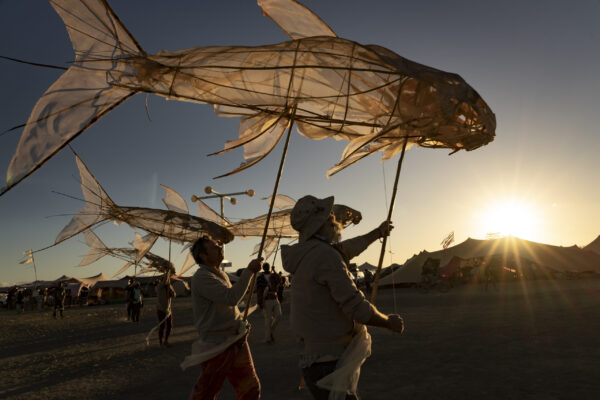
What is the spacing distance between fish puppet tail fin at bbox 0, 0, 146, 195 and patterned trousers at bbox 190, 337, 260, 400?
2.02 m

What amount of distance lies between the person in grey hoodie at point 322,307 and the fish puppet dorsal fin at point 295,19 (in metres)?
1.59

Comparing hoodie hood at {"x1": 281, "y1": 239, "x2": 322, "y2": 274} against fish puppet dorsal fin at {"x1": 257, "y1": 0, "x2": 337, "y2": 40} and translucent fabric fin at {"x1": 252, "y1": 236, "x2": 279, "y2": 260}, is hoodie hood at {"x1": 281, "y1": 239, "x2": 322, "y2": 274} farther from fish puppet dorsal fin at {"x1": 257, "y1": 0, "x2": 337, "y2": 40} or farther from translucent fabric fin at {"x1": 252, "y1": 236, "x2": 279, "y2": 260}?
translucent fabric fin at {"x1": 252, "y1": 236, "x2": 279, "y2": 260}

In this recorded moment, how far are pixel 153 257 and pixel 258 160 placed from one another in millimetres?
14131

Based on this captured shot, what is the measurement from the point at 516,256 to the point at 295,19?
31.3m

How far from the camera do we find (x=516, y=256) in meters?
28.8

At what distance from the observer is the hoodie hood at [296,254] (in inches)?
89.0

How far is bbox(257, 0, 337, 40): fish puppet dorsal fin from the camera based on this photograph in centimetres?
302

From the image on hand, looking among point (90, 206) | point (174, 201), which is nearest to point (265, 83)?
point (90, 206)

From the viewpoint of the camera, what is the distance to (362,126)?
3.37 metres

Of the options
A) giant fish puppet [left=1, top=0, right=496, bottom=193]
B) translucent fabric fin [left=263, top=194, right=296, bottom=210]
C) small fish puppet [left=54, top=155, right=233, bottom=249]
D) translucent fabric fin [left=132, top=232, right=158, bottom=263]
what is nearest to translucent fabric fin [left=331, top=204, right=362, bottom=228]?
giant fish puppet [left=1, top=0, right=496, bottom=193]

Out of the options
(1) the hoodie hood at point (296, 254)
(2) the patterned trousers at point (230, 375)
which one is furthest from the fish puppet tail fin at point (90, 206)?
(1) the hoodie hood at point (296, 254)

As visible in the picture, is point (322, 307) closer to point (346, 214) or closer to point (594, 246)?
point (346, 214)

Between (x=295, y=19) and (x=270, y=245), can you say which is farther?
(x=270, y=245)

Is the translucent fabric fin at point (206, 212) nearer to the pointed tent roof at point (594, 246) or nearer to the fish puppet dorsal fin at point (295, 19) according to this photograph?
the fish puppet dorsal fin at point (295, 19)
